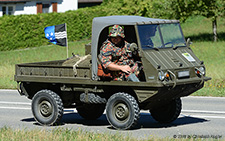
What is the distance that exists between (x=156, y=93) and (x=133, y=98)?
1.75 ft

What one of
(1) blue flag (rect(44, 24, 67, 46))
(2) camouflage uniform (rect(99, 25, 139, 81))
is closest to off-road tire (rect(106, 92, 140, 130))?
(2) camouflage uniform (rect(99, 25, 139, 81))

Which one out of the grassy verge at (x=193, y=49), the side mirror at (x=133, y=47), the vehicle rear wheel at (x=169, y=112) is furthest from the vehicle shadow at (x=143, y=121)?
the grassy verge at (x=193, y=49)

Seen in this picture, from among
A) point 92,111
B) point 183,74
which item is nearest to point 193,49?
point 92,111

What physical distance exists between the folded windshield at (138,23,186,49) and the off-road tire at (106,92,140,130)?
1.12 m

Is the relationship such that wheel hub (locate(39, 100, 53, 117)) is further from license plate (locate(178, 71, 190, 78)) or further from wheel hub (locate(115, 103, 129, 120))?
license plate (locate(178, 71, 190, 78))

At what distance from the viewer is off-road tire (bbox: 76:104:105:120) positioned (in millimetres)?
12953

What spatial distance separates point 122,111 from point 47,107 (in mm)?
1900

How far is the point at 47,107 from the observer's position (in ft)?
39.5

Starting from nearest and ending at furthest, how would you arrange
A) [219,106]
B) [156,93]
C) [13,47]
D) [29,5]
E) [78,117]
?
[156,93] → [78,117] → [219,106] → [13,47] → [29,5]

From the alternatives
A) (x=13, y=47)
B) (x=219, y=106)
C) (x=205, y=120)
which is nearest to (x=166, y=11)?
(x=13, y=47)

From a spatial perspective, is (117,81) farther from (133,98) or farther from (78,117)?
(78,117)

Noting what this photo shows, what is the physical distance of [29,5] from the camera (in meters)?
50.3

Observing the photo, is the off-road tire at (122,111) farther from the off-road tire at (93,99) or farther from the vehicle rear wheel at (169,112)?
the vehicle rear wheel at (169,112)

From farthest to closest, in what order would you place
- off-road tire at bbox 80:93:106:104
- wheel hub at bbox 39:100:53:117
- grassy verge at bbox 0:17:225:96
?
1. grassy verge at bbox 0:17:225:96
2. wheel hub at bbox 39:100:53:117
3. off-road tire at bbox 80:93:106:104
